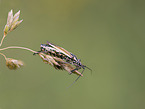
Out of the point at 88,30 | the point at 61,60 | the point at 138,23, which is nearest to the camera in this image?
the point at 61,60

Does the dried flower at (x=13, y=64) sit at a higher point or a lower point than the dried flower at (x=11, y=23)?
lower

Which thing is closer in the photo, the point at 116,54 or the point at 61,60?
the point at 61,60

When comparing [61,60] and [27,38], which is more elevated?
[27,38]

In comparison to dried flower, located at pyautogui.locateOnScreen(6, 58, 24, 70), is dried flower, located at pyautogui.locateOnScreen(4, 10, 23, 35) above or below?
above

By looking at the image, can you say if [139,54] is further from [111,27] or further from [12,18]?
[12,18]

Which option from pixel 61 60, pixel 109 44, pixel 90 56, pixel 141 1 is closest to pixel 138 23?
pixel 141 1

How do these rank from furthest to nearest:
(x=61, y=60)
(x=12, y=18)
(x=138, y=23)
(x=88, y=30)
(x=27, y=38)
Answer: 1. (x=138, y=23)
2. (x=88, y=30)
3. (x=27, y=38)
4. (x=61, y=60)
5. (x=12, y=18)

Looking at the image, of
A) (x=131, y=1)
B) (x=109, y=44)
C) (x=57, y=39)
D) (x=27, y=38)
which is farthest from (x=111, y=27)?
(x=27, y=38)

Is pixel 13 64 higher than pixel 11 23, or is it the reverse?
pixel 11 23

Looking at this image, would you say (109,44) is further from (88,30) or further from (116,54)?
(88,30)

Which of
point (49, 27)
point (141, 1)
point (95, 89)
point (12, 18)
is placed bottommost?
point (95, 89)
